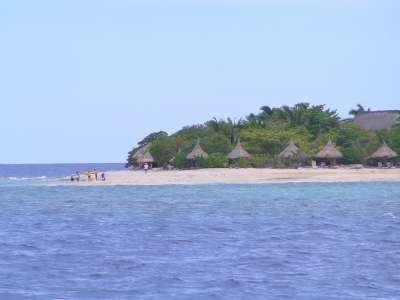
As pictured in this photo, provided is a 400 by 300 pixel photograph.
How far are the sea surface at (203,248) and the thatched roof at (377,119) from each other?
36153 millimetres

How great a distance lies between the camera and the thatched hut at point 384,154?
201 ft

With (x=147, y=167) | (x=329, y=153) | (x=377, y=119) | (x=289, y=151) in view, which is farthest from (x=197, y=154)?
(x=377, y=119)

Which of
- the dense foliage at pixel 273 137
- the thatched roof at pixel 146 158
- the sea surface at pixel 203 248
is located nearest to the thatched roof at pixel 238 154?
the dense foliage at pixel 273 137

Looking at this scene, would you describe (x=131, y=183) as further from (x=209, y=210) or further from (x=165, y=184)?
(x=209, y=210)

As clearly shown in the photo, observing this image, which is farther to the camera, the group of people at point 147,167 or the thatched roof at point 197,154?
the group of people at point 147,167

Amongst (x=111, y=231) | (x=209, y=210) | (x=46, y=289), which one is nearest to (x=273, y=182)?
(x=209, y=210)


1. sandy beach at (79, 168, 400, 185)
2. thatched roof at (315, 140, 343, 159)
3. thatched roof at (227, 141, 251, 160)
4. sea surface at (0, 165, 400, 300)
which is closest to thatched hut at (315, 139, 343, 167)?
thatched roof at (315, 140, 343, 159)

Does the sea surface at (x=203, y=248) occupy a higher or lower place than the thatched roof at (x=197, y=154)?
lower

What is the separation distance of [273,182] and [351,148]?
14854mm

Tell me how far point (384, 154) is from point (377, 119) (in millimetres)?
15894

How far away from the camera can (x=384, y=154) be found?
6125 centimetres

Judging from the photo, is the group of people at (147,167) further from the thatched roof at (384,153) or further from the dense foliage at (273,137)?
the thatched roof at (384,153)

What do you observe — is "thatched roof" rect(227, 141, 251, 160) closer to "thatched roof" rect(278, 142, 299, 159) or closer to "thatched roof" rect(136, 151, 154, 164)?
"thatched roof" rect(278, 142, 299, 159)

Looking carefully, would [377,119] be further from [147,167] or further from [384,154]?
[147,167]
